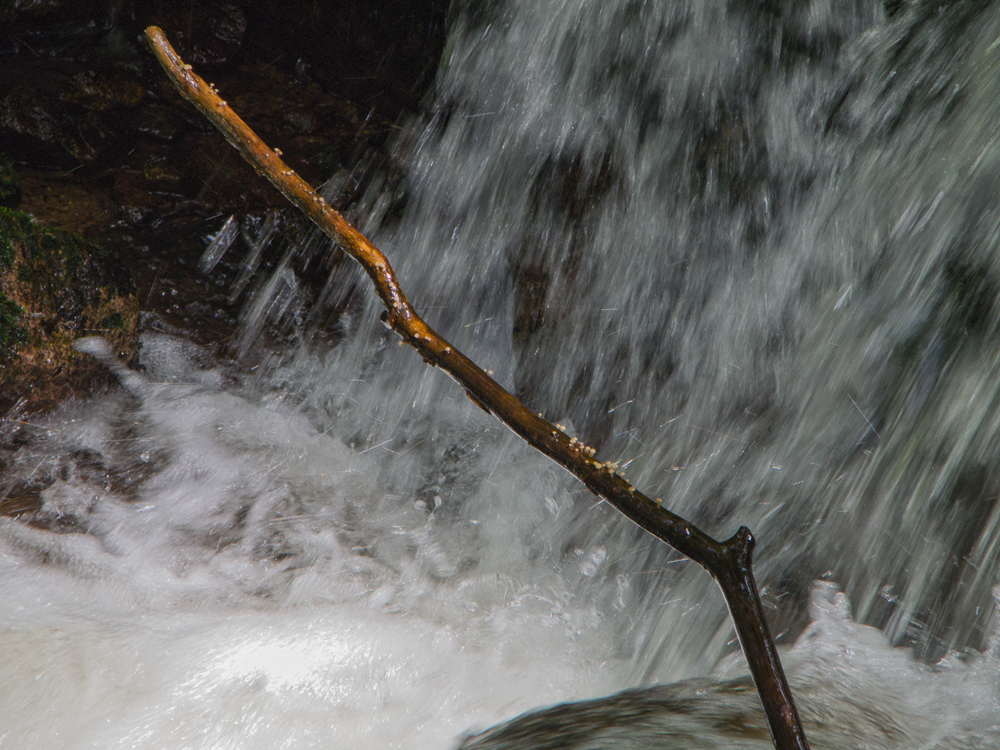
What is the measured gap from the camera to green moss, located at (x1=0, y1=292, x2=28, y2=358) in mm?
3211

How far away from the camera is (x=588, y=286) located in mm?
3994

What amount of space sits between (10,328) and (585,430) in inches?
116

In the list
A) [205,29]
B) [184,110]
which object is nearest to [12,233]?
[184,110]

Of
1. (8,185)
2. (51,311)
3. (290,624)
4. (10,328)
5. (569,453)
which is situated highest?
(8,185)

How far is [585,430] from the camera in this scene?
3906 mm

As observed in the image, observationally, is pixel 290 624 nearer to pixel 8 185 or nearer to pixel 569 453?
pixel 569 453

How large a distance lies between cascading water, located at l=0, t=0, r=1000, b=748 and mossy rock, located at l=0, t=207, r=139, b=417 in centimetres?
21

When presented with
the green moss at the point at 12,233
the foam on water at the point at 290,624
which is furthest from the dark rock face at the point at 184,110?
the foam on water at the point at 290,624

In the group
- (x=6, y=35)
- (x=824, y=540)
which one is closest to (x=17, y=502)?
(x=6, y=35)

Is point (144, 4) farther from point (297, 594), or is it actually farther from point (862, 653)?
point (862, 653)

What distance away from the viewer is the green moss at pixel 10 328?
3211 mm

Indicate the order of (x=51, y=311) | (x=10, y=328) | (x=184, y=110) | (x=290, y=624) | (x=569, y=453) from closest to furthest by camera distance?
(x=569, y=453), (x=290, y=624), (x=10, y=328), (x=51, y=311), (x=184, y=110)

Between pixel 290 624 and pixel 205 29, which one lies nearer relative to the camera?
pixel 290 624

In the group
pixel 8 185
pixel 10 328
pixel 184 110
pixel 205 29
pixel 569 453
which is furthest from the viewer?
pixel 184 110
